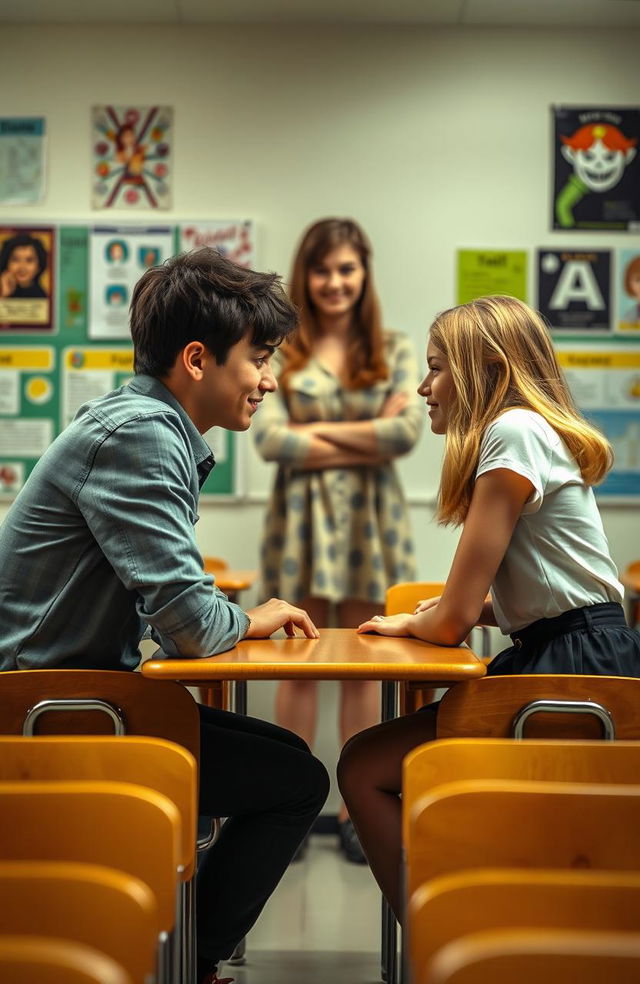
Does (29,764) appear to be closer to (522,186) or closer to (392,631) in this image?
(392,631)

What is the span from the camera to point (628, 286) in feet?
14.0

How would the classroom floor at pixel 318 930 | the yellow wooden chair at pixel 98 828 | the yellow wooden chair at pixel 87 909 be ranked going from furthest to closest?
the classroom floor at pixel 318 930 → the yellow wooden chair at pixel 98 828 → the yellow wooden chair at pixel 87 909

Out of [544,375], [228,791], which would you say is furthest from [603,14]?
[228,791]

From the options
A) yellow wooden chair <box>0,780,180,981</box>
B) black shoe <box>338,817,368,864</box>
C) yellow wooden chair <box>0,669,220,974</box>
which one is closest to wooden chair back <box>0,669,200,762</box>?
yellow wooden chair <box>0,669,220,974</box>

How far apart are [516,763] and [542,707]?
11.0 inches

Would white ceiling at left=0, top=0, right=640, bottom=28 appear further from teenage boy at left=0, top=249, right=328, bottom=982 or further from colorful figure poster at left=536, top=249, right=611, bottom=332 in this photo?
teenage boy at left=0, top=249, right=328, bottom=982

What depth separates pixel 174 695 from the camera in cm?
181

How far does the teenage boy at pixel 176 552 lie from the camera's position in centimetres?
180

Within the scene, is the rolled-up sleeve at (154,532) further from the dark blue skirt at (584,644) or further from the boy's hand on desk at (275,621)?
the dark blue skirt at (584,644)

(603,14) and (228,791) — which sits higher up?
(603,14)

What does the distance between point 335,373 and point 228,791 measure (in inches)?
76.6

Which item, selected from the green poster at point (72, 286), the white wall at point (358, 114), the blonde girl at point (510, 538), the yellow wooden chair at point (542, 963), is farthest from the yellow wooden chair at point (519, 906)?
the green poster at point (72, 286)

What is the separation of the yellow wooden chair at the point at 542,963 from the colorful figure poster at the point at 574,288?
138 inches

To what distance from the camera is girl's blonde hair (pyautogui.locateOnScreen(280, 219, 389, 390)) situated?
11.9 ft
